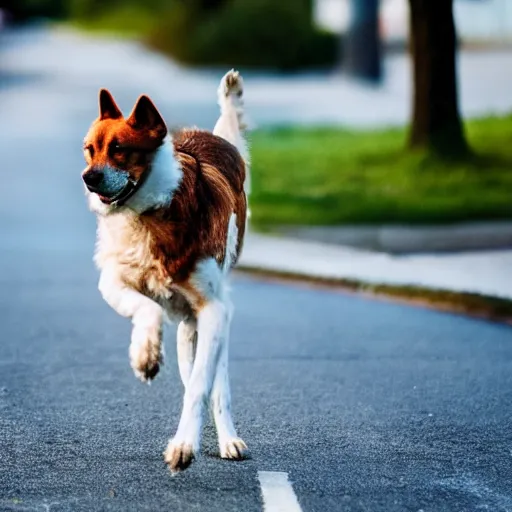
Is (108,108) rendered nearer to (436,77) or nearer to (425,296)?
(425,296)

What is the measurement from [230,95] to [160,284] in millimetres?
1616

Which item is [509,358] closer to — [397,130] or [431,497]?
[431,497]

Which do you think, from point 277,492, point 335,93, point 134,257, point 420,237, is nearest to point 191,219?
point 134,257

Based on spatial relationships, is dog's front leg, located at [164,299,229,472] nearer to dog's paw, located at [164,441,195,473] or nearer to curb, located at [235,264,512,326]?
dog's paw, located at [164,441,195,473]

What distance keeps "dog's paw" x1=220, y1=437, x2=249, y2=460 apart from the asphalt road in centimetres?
6

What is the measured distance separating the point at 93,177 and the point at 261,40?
110 feet

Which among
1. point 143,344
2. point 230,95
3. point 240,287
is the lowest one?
point 240,287

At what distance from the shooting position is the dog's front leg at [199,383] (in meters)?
5.73

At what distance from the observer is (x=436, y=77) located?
17.7 m

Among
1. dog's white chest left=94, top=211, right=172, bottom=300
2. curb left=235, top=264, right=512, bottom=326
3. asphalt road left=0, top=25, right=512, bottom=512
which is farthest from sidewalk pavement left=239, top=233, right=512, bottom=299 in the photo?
dog's white chest left=94, top=211, right=172, bottom=300

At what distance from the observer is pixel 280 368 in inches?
334

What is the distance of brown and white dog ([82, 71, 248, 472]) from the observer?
576 cm

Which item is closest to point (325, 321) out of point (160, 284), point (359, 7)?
point (160, 284)

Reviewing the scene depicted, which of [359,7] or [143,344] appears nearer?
[143,344]
